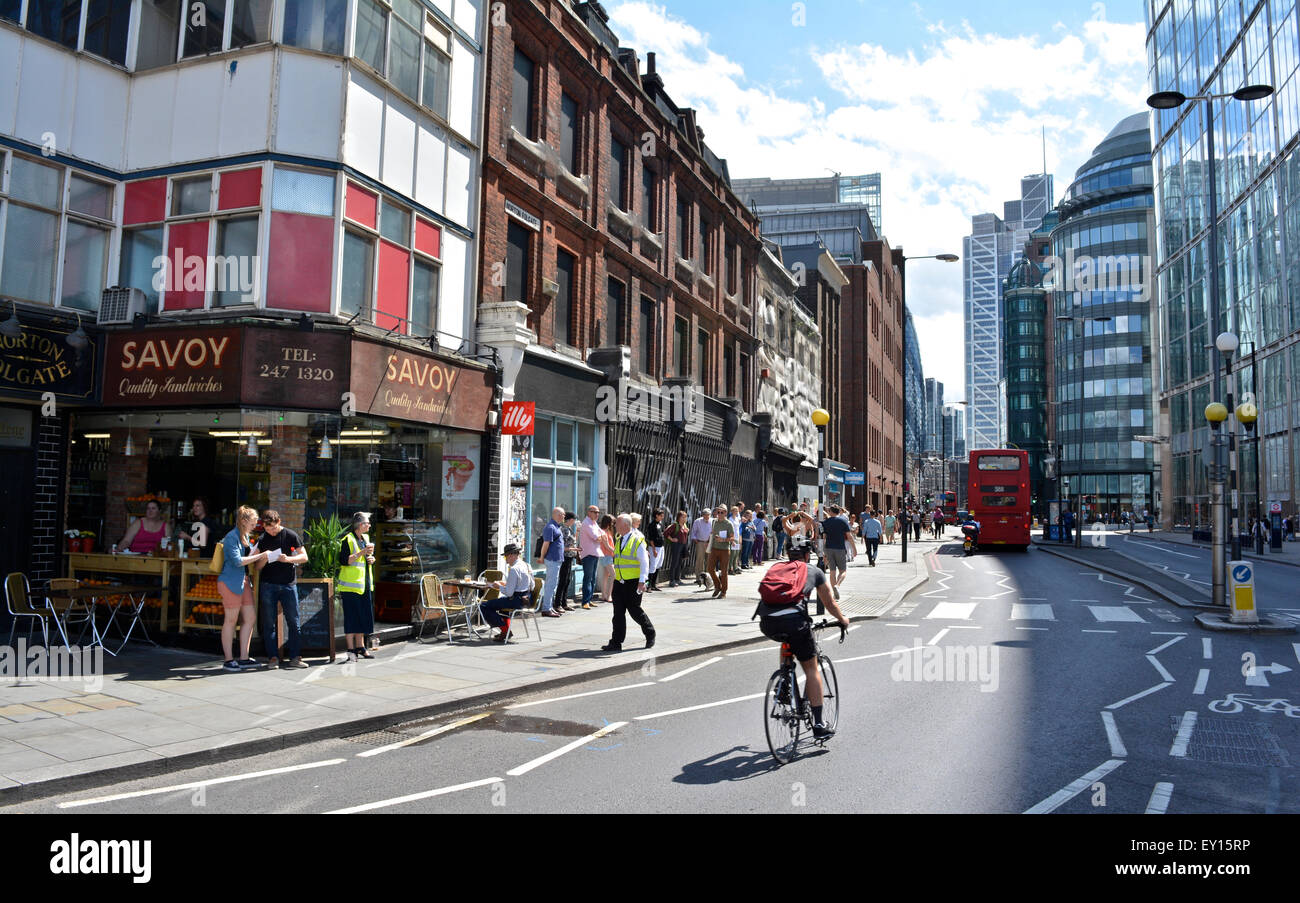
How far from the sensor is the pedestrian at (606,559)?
15000 mm

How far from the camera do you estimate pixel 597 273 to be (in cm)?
1894

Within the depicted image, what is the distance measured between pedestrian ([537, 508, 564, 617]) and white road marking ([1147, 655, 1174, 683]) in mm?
8957

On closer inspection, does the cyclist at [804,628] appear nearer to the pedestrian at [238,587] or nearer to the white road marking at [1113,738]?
the white road marking at [1113,738]

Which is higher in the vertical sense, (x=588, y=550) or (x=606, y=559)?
(x=588, y=550)

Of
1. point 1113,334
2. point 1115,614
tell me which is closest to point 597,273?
point 1115,614

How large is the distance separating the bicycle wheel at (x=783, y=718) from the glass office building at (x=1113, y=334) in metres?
100

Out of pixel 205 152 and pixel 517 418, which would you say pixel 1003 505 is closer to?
pixel 517 418

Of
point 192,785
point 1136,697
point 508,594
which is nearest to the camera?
point 192,785

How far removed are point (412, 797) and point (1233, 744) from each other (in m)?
6.18

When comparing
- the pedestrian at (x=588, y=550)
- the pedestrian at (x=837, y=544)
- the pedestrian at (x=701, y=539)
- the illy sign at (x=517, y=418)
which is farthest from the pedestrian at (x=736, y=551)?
the illy sign at (x=517, y=418)

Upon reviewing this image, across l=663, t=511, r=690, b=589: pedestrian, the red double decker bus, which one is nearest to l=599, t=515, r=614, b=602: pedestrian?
l=663, t=511, r=690, b=589: pedestrian

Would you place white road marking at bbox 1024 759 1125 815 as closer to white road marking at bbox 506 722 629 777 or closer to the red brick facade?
white road marking at bbox 506 722 629 777

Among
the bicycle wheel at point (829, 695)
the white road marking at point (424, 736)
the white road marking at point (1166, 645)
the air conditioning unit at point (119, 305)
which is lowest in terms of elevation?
the white road marking at point (424, 736)

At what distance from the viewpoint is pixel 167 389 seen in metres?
11.1
